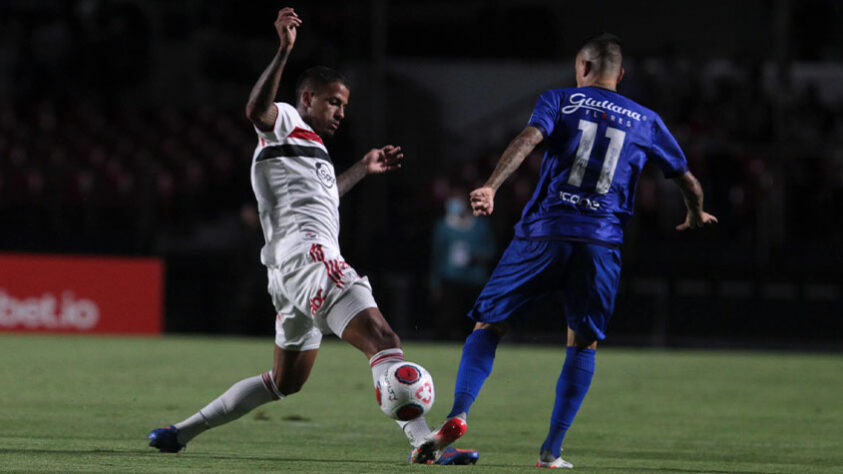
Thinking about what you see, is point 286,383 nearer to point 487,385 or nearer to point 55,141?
point 487,385

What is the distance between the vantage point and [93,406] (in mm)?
8711

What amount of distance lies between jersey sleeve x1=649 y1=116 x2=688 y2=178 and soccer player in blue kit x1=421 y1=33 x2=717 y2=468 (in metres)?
0.02

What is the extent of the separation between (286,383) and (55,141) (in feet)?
51.0

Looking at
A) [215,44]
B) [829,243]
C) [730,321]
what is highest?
[215,44]

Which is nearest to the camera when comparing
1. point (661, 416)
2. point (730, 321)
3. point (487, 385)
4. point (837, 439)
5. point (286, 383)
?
point (286, 383)

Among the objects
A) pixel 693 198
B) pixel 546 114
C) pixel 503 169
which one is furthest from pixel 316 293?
pixel 693 198

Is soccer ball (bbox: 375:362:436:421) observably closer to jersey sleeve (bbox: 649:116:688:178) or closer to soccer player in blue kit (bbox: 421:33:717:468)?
soccer player in blue kit (bbox: 421:33:717:468)

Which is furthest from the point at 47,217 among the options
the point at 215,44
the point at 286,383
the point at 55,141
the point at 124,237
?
the point at 286,383

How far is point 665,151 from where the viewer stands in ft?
20.7

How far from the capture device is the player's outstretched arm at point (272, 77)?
5.55 meters

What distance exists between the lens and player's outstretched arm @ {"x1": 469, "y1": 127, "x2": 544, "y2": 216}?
Result: 5410 mm

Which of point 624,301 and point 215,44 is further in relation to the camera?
point 215,44

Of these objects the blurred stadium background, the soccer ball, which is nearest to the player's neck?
the soccer ball

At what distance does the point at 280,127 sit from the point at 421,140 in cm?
1467
